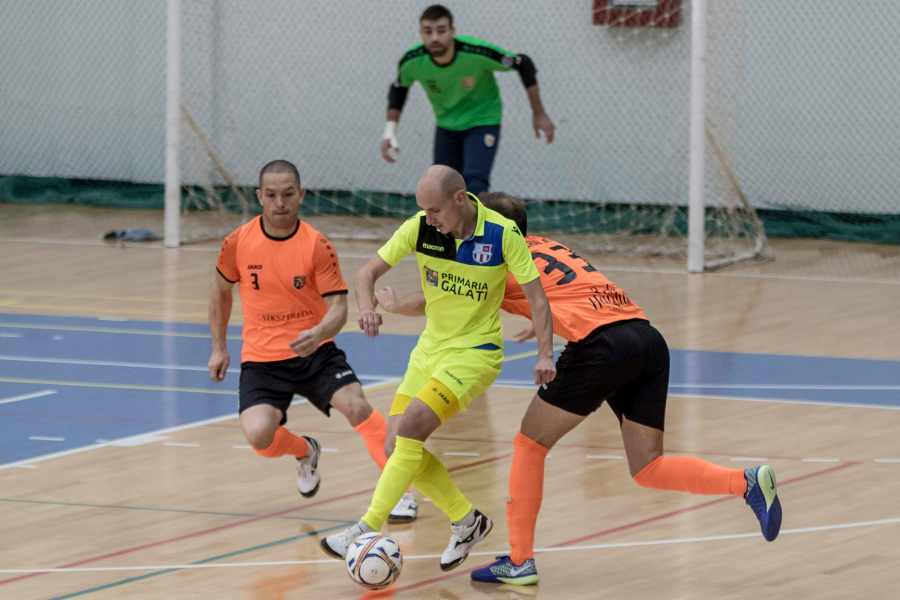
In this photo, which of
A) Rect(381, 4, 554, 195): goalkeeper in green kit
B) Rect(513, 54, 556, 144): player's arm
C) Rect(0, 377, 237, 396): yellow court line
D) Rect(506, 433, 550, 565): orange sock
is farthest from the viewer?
Rect(513, 54, 556, 144): player's arm

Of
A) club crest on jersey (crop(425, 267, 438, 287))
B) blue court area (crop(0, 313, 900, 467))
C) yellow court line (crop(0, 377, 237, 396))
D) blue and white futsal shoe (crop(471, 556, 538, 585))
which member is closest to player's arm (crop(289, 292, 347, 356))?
club crest on jersey (crop(425, 267, 438, 287))

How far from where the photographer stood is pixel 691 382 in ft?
25.7

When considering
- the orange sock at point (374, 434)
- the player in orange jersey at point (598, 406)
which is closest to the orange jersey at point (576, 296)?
the player in orange jersey at point (598, 406)

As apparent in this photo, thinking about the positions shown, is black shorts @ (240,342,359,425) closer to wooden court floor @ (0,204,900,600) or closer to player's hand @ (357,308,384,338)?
wooden court floor @ (0,204,900,600)

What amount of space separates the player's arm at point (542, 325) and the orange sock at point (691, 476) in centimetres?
52

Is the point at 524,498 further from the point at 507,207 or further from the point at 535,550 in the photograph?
the point at 507,207

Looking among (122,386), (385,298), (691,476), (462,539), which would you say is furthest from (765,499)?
(122,386)

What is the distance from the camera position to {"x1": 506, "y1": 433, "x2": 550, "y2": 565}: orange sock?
4426 millimetres

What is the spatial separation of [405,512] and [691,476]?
1.24 m

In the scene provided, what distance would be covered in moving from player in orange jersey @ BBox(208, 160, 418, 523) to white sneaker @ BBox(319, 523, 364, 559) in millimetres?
955

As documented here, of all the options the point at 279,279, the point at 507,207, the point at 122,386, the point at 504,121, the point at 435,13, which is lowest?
the point at 122,386

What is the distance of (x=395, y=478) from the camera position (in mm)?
4422

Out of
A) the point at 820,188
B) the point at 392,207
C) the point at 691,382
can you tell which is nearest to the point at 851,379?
the point at 691,382

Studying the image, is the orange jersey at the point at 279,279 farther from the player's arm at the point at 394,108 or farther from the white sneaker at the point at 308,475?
the player's arm at the point at 394,108
